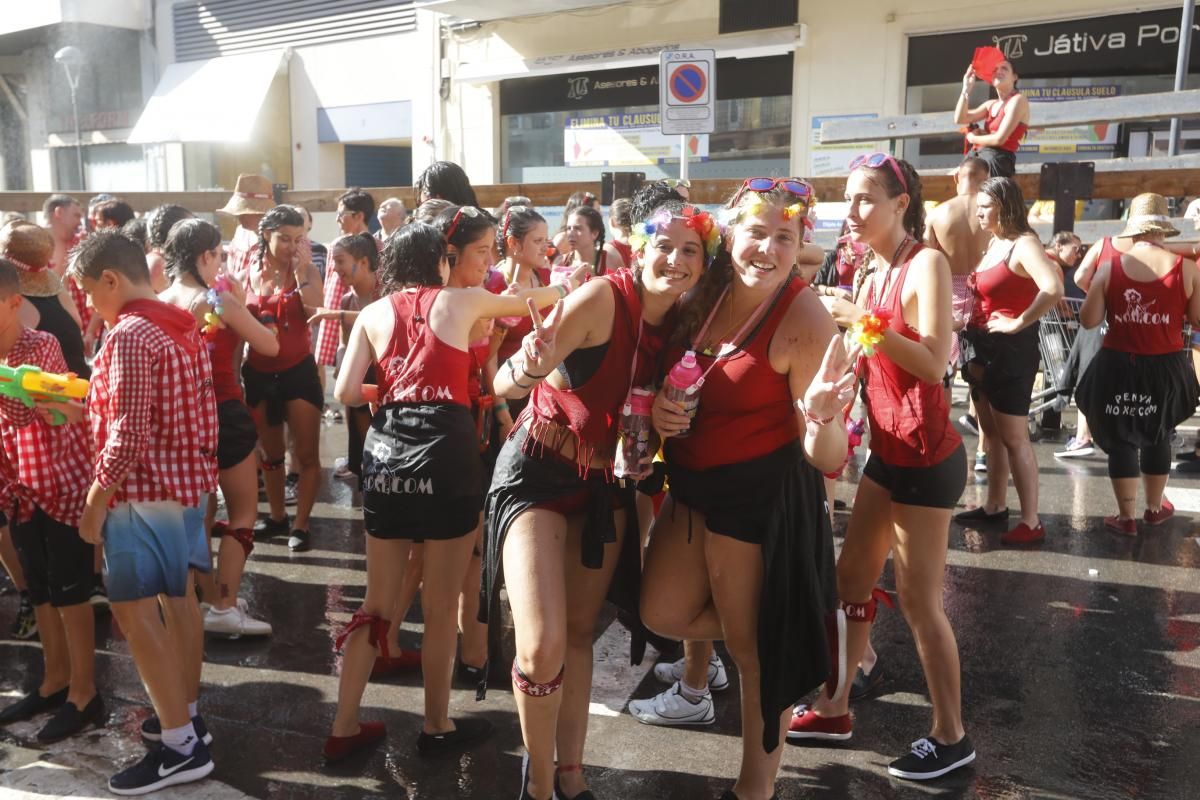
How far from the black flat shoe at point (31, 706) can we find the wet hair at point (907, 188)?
365cm

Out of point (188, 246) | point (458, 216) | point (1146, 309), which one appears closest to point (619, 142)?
point (1146, 309)

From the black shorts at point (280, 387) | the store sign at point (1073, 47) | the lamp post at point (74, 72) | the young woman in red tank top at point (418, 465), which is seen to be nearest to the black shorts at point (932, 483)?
the young woman in red tank top at point (418, 465)

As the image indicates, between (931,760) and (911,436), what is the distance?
1128mm

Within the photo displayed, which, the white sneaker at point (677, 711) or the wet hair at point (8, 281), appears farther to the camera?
the white sneaker at point (677, 711)

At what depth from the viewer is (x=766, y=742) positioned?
10.3 ft

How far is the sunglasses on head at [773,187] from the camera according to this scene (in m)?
3.10

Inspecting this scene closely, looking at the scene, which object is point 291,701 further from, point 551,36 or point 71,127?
point 71,127

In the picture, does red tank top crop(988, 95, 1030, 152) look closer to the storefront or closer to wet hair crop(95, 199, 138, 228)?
the storefront

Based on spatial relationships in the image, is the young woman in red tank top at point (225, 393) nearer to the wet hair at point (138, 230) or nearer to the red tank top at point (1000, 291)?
the wet hair at point (138, 230)

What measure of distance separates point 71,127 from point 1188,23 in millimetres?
22353

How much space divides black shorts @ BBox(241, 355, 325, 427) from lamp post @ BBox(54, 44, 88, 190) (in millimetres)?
18235

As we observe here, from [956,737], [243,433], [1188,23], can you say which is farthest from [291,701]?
[1188,23]

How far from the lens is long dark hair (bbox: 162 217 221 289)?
4668 mm

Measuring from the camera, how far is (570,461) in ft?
10.2
